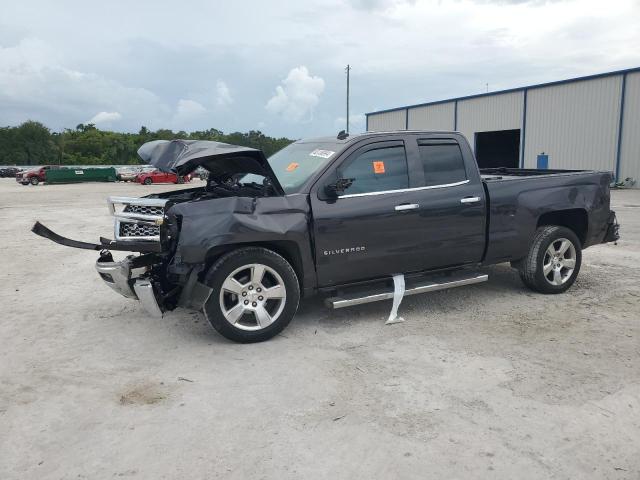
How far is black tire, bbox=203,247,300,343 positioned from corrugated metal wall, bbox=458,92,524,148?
27781 mm

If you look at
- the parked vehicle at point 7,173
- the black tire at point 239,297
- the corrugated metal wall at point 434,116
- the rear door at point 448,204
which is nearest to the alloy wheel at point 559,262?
the rear door at point 448,204

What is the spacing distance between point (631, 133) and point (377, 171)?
24.9 meters

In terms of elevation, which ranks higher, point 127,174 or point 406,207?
point 406,207

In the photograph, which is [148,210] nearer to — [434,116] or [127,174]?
[434,116]

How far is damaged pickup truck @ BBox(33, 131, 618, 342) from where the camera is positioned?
4492mm

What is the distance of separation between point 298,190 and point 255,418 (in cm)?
219

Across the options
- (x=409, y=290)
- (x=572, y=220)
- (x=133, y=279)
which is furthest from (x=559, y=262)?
(x=133, y=279)

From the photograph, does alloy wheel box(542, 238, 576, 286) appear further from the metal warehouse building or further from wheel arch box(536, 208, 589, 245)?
the metal warehouse building

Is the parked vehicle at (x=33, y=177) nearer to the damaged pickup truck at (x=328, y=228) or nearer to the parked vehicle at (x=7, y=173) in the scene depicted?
the parked vehicle at (x=7, y=173)

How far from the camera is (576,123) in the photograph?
27.2 metres

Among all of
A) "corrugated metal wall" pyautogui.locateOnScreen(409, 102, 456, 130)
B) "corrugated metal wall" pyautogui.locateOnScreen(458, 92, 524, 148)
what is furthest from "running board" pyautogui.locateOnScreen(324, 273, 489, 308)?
"corrugated metal wall" pyautogui.locateOnScreen(409, 102, 456, 130)

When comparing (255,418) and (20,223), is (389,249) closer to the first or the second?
(255,418)

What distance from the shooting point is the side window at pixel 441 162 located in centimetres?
543

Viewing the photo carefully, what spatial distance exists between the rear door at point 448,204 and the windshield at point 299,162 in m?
0.88
